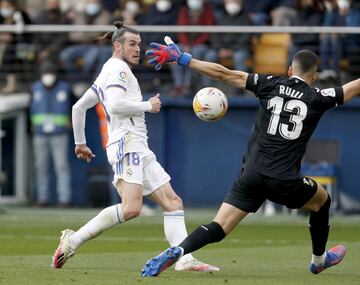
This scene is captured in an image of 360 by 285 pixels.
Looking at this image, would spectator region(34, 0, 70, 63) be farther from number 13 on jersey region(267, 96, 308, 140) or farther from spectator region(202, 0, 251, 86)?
number 13 on jersey region(267, 96, 308, 140)

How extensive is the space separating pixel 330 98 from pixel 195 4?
11666mm

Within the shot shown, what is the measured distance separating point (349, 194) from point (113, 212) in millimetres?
11015

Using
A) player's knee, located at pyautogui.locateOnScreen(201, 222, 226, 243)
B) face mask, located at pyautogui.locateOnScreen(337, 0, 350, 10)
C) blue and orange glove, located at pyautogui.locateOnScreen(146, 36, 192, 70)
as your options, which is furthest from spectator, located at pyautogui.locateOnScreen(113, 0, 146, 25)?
player's knee, located at pyautogui.locateOnScreen(201, 222, 226, 243)

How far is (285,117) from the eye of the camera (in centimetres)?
1027

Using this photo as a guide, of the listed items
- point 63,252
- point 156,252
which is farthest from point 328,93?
point 156,252

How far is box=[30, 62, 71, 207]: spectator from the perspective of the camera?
21.4 m

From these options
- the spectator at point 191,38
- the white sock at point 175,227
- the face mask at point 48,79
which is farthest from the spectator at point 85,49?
the white sock at point 175,227

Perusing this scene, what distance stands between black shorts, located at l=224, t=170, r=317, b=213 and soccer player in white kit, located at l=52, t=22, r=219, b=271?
94 centimetres

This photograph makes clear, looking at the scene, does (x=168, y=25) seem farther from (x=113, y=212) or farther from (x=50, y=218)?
(x=113, y=212)

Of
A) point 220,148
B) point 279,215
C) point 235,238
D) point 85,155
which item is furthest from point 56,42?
point 85,155

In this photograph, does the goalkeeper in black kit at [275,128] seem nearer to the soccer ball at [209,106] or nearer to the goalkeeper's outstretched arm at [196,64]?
the goalkeeper's outstretched arm at [196,64]

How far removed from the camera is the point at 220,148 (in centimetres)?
2170

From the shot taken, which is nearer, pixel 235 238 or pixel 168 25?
pixel 235 238

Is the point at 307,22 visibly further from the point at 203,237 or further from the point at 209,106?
the point at 203,237
